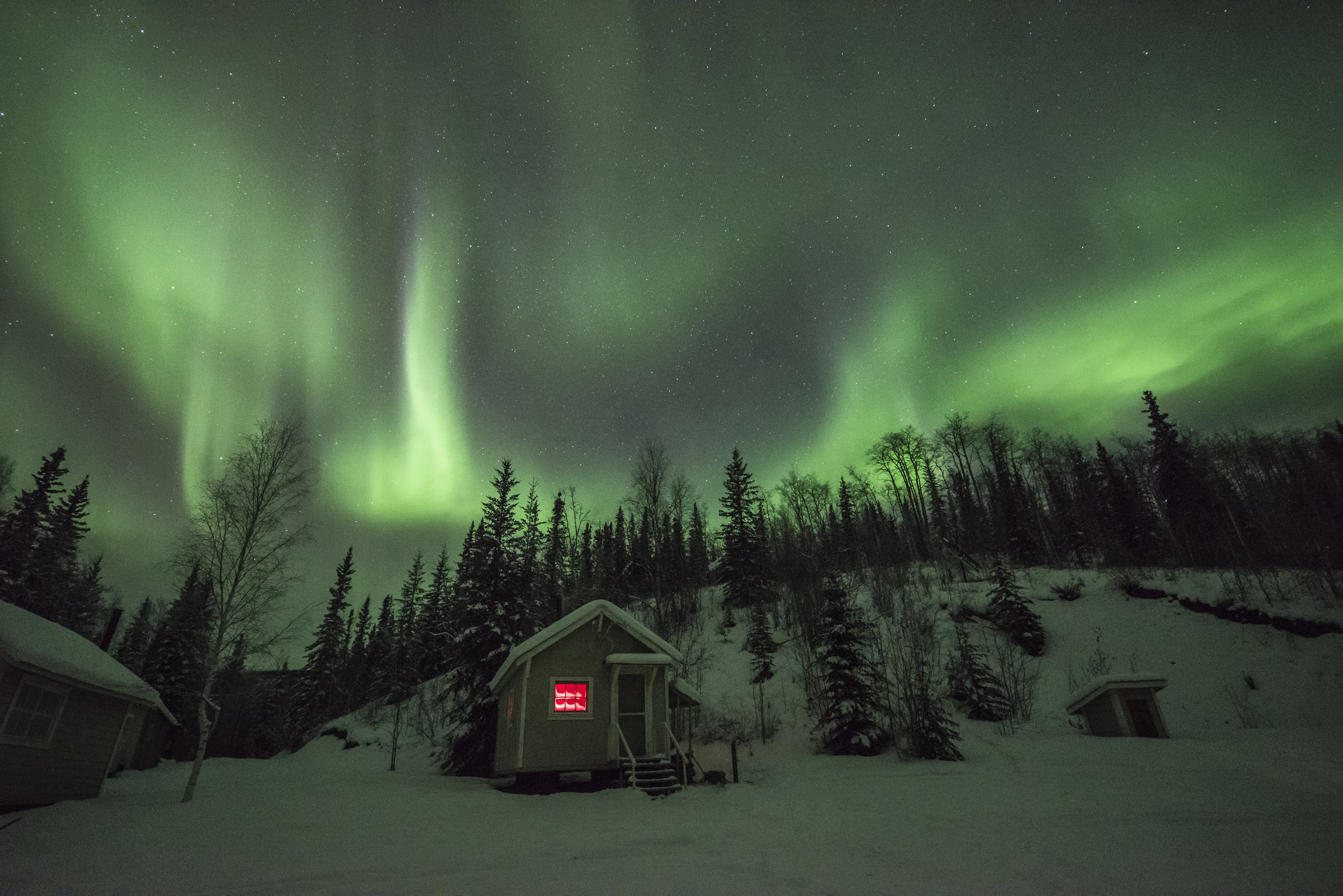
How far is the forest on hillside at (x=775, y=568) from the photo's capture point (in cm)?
2005

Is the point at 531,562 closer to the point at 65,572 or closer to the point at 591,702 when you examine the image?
the point at 591,702

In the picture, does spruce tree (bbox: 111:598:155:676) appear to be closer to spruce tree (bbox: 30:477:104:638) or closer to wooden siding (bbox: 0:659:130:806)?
spruce tree (bbox: 30:477:104:638)

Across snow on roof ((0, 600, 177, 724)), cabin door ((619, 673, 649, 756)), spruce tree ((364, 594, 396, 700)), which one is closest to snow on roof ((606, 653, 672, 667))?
cabin door ((619, 673, 649, 756))

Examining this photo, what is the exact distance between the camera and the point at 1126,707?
17.5 metres

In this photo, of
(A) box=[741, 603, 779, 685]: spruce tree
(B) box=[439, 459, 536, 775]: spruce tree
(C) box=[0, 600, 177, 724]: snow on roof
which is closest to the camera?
(C) box=[0, 600, 177, 724]: snow on roof

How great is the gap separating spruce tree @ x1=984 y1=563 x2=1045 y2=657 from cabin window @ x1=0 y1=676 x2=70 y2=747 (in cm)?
3476

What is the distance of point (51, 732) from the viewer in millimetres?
13734

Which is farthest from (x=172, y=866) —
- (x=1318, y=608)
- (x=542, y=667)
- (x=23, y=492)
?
(x=23, y=492)

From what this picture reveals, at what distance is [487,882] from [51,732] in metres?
15.2

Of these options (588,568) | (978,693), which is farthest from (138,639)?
(978,693)

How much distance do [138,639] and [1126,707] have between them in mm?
Answer: 62147

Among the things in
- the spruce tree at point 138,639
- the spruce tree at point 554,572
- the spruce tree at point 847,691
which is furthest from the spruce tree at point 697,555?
the spruce tree at point 138,639

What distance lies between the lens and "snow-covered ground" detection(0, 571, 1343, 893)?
6973mm

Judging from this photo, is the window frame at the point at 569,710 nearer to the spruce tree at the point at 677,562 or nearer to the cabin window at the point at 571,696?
the cabin window at the point at 571,696
